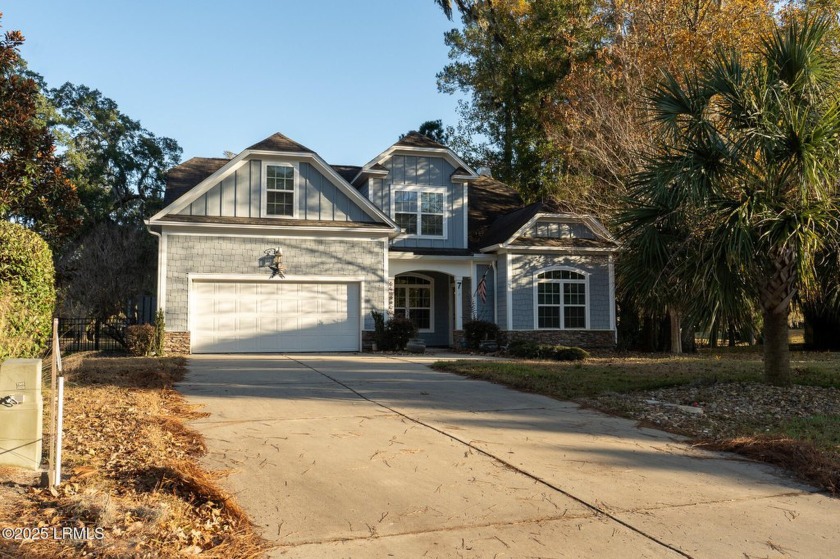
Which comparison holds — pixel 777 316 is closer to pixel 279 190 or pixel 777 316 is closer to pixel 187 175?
pixel 279 190

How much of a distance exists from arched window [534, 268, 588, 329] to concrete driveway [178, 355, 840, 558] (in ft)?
41.6

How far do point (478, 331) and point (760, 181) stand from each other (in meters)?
11.4

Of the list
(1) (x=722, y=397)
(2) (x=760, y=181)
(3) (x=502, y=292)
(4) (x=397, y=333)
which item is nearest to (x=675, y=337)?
(3) (x=502, y=292)

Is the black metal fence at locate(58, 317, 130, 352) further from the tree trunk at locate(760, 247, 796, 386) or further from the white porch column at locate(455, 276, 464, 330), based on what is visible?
the tree trunk at locate(760, 247, 796, 386)

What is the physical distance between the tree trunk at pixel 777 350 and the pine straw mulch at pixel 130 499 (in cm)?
873

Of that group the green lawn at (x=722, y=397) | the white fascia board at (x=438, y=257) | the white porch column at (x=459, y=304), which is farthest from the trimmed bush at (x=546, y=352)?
the white fascia board at (x=438, y=257)

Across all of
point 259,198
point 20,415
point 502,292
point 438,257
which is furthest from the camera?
A: point 502,292

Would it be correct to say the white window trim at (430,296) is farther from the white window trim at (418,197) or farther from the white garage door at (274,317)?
the white garage door at (274,317)

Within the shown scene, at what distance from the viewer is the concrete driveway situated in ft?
13.4

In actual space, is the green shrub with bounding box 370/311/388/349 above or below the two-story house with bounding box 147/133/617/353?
below

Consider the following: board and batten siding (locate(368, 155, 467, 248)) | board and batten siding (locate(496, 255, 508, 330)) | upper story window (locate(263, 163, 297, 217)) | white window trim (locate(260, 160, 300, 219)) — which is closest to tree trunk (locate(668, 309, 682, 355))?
board and batten siding (locate(496, 255, 508, 330))

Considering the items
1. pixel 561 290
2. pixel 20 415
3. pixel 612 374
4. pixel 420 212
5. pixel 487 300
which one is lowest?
pixel 612 374

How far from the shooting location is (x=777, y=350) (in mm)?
10562

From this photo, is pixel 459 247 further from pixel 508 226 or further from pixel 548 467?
pixel 548 467
